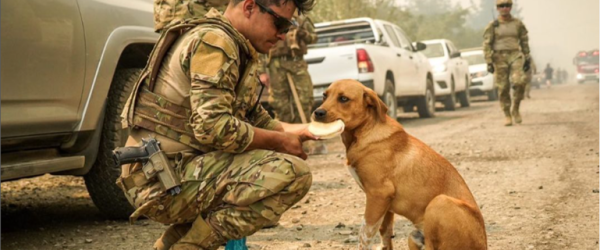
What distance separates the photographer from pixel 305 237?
5215 mm

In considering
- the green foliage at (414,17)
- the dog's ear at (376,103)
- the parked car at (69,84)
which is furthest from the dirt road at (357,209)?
the green foliage at (414,17)

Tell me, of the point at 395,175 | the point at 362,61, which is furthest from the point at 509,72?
the point at 395,175

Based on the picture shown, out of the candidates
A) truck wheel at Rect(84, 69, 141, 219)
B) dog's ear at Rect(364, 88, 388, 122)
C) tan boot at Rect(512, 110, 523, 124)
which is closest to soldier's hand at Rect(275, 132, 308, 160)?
dog's ear at Rect(364, 88, 388, 122)

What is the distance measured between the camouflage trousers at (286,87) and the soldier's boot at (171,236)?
6745 millimetres

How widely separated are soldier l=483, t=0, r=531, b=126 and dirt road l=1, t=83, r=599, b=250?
377cm

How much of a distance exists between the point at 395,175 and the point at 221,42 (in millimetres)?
1338

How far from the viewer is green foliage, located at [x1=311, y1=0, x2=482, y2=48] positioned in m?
31.1

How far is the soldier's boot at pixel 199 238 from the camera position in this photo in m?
3.38

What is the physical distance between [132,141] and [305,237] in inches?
76.5

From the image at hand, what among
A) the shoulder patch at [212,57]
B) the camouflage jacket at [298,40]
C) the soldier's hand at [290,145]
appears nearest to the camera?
the shoulder patch at [212,57]

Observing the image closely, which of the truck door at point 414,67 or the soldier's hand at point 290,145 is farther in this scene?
the truck door at point 414,67

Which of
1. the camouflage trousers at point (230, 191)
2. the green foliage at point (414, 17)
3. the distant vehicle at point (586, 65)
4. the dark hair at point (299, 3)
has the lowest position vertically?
the distant vehicle at point (586, 65)

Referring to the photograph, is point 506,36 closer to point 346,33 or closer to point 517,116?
point 517,116

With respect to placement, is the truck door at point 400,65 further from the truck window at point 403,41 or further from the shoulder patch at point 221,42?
the shoulder patch at point 221,42
